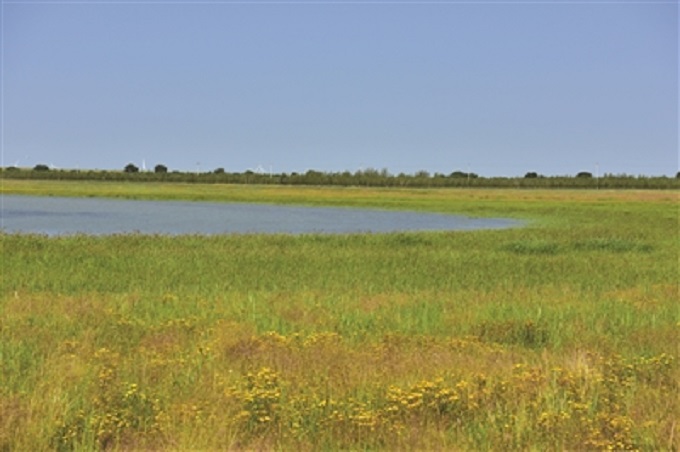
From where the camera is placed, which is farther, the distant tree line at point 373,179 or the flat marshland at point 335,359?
the distant tree line at point 373,179

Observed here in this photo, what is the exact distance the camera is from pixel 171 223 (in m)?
40.0

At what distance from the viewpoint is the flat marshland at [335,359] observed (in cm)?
586

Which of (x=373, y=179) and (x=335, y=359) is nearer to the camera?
(x=335, y=359)

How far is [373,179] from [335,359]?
134919 millimetres

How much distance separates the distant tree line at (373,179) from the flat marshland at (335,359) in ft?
402

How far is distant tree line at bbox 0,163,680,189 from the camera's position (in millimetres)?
134250

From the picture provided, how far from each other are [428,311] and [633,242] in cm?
1686

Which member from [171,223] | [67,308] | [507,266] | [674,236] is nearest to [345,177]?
[171,223]

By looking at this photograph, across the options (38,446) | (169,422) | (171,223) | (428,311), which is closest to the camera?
(38,446)

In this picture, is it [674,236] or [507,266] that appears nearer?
[507,266]

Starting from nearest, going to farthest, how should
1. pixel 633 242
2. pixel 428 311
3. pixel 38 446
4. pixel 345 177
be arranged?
pixel 38 446 < pixel 428 311 < pixel 633 242 < pixel 345 177

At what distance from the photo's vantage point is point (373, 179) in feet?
467

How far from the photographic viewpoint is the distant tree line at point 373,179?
13425cm

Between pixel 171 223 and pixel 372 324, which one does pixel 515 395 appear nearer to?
pixel 372 324
